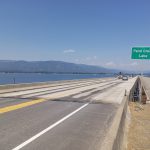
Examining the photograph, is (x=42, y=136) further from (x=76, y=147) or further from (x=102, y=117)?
(x=102, y=117)

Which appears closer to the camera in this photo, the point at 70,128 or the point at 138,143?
the point at 138,143

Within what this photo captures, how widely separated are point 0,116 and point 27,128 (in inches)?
104

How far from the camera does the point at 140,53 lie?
28469 millimetres

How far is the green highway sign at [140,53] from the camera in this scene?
28.1 metres

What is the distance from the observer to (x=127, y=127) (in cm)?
1195

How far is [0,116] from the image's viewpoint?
11594 millimetres

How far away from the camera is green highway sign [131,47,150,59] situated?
1105 inches

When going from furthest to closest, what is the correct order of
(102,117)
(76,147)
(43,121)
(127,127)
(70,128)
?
(102,117), (127,127), (43,121), (70,128), (76,147)

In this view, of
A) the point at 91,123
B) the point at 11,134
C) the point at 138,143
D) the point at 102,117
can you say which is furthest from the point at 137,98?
the point at 11,134

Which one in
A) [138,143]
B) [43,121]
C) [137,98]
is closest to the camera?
[138,143]

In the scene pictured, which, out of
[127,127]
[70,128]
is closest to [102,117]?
[127,127]

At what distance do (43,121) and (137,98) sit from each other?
60.3ft

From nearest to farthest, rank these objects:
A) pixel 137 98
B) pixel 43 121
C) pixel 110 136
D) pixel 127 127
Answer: pixel 110 136 < pixel 43 121 < pixel 127 127 < pixel 137 98

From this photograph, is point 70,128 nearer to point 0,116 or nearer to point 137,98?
point 0,116
